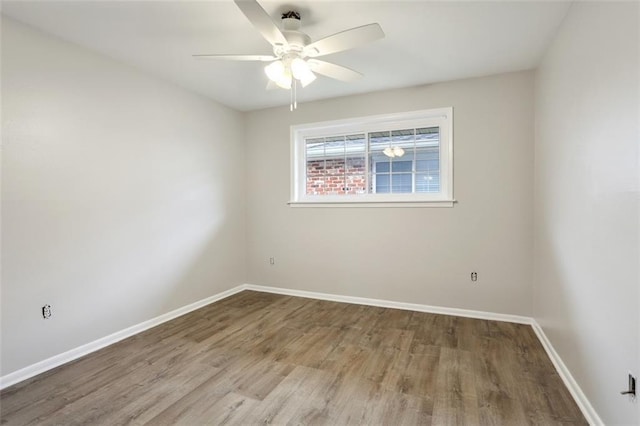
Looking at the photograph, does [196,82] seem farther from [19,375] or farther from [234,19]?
[19,375]

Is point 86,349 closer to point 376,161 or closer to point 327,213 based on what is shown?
point 327,213

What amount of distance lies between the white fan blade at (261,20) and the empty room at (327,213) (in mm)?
18

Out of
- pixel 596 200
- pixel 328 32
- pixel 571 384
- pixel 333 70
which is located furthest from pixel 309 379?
pixel 328 32

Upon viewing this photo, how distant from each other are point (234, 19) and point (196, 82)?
1352mm

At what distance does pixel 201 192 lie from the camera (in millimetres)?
3730

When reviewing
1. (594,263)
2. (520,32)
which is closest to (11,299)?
(594,263)

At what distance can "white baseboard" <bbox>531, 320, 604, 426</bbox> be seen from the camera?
5.53ft

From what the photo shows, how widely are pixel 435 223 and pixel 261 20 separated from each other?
2595mm

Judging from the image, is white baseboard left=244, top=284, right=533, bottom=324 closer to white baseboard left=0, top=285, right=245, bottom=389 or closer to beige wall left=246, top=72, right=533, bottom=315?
beige wall left=246, top=72, right=533, bottom=315

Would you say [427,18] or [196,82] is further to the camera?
[196,82]

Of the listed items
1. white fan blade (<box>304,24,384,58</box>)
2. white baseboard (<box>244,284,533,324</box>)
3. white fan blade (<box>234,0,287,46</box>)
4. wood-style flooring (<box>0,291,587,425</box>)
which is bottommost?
wood-style flooring (<box>0,291,587,425</box>)

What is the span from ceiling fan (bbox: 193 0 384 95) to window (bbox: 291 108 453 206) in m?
1.46

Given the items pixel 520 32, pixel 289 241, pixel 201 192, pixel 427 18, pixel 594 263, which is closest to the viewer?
pixel 594 263

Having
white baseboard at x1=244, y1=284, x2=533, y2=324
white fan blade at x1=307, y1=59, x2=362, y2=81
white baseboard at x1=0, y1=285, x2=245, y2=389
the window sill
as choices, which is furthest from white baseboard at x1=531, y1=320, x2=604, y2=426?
white baseboard at x1=0, y1=285, x2=245, y2=389
